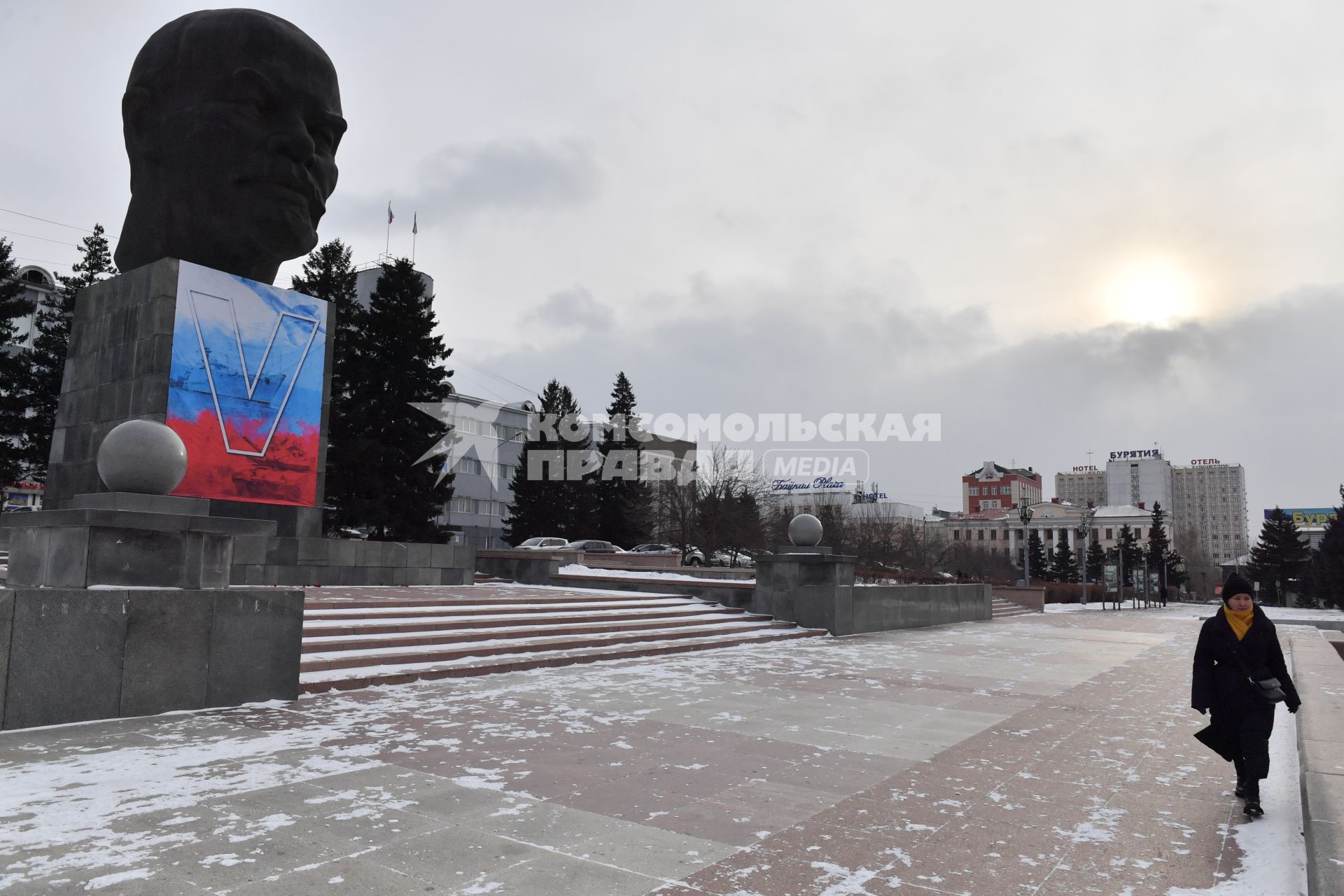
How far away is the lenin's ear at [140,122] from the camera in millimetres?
16000

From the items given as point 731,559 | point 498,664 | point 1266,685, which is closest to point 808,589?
point 498,664

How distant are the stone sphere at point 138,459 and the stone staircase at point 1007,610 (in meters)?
25.6

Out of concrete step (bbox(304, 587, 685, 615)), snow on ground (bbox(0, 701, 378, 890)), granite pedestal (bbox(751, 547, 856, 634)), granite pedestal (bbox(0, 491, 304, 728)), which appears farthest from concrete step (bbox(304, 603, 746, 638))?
snow on ground (bbox(0, 701, 378, 890))

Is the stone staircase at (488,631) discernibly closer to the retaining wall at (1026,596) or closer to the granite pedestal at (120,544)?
the granite pedestal at (120,544)

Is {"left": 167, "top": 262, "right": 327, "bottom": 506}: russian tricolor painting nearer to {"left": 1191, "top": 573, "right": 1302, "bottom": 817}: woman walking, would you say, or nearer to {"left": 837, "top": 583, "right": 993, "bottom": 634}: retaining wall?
{"left": 837, "top": 583, "right": 993, "bottom": 634}: retaining wall

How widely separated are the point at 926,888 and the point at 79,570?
23.2ft

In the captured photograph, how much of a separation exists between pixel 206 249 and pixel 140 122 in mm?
2704

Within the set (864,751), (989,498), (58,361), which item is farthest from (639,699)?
(989,498)

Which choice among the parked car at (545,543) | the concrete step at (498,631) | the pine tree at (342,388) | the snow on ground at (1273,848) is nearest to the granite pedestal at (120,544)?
the concrete step at (498,631)

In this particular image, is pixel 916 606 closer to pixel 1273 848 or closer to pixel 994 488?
pixel 1273 848

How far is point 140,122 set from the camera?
53.0 feet

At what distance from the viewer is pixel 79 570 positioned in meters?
7.19

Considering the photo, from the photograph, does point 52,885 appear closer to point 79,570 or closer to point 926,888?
point 926,888

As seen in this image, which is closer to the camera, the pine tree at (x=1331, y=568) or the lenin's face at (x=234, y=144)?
the lenin's face at (x=234, y=144)
